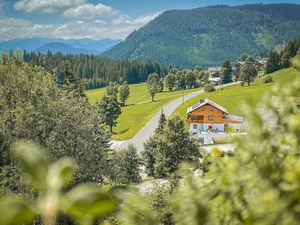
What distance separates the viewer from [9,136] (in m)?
26.7

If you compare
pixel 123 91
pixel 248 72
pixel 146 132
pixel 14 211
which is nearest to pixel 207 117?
pixel 146 132

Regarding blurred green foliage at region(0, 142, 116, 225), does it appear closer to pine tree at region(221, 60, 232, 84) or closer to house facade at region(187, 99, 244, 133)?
house facade at region(187, 99, 244, 133)

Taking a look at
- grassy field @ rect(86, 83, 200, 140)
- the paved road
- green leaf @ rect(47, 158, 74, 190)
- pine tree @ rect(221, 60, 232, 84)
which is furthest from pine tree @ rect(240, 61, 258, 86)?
green leaf @ rect(47, 158, 74, 190)

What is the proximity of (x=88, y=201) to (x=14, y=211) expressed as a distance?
0.46 feet

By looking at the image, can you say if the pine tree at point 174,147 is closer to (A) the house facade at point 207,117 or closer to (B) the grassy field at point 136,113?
(A) the house facade at point 207,117

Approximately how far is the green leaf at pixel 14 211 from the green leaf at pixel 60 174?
0.07m

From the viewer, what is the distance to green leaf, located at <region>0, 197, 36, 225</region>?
0.72 meters

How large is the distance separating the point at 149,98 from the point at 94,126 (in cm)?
12900

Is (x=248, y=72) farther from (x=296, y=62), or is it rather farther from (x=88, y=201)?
(x=88, y=201)

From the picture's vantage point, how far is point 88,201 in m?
0.79

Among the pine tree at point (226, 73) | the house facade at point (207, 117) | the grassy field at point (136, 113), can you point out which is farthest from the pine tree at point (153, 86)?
the house facade at point (207, 117)

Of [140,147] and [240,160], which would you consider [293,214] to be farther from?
[140,147]

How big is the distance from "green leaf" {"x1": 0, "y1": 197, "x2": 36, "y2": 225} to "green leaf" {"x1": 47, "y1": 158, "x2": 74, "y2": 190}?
0.23ft

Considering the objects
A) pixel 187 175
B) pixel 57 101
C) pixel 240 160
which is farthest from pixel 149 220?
pixel 57 101
